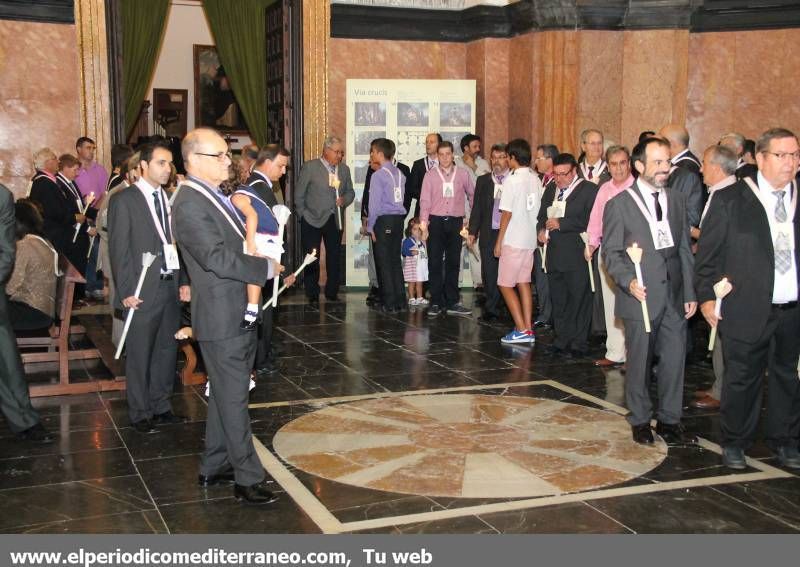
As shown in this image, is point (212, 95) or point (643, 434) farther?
point (212, 95)

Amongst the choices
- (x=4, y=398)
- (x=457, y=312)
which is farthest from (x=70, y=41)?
(x=4, y=398)

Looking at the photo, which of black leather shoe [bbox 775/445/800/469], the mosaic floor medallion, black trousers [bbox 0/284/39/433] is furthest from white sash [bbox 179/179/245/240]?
black leather shoe [bbox 775/445/800/469]

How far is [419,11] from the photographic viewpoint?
13016 mm

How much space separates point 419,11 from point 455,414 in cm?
791

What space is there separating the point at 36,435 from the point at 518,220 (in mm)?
4605

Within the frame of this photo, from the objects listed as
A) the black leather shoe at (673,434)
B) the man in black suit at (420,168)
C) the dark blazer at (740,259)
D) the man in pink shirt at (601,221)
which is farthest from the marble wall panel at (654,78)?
the dark blazer at (740,259)

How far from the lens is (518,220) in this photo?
880 centimetres

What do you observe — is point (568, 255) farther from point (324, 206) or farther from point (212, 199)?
Result: point (212, 199)

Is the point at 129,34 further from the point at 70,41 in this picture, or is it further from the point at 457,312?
the point at 457,312

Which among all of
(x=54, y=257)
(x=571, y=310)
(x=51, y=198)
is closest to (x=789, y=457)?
(x=571, y=310)

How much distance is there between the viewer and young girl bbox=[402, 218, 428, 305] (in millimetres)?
11219

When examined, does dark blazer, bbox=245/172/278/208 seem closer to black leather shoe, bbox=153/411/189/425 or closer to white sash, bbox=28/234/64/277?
white sash, bbox=28/234/64/277

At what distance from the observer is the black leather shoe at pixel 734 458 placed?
17.7 ft

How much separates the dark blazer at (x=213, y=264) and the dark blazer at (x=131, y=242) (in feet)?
4.89
